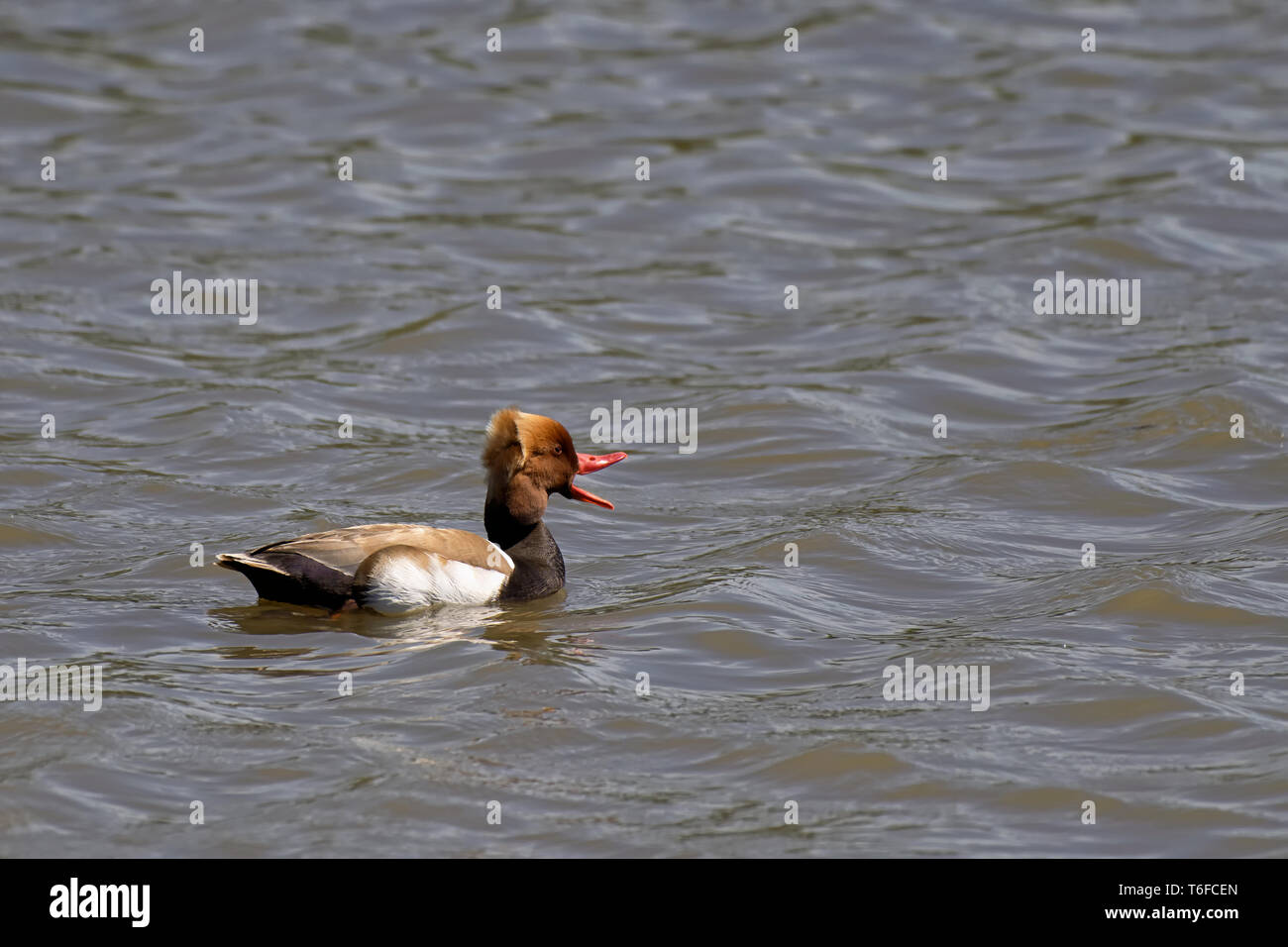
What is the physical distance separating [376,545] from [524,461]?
89 centimetres

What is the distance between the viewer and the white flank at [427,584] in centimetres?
855

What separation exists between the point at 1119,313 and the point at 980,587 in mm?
5682

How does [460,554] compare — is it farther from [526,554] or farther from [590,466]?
[590,466]

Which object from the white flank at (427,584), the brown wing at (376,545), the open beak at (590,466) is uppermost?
the open beak at (590,466)

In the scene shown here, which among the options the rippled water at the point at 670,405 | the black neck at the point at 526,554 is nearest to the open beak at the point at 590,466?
the black neck at the point at 526,554

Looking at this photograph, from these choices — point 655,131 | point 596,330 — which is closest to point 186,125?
point 655,131

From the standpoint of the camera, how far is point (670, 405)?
12.5 metres

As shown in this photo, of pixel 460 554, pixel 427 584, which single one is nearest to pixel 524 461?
pixel 460 554

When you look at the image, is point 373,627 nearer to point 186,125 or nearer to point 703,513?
point 703,513

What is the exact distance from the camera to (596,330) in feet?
46.1

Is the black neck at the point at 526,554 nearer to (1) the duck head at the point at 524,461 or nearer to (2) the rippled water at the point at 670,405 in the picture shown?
(1) the duck head at the point at 524,461

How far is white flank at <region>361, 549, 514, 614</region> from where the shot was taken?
8555 mm

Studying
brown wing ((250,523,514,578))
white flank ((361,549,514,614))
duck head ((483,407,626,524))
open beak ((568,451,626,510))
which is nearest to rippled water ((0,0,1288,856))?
white flank ((361,549,514,614))

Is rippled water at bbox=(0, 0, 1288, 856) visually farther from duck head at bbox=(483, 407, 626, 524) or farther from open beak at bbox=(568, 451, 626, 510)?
duck head at bbox=(483, 407, 626, 524)
